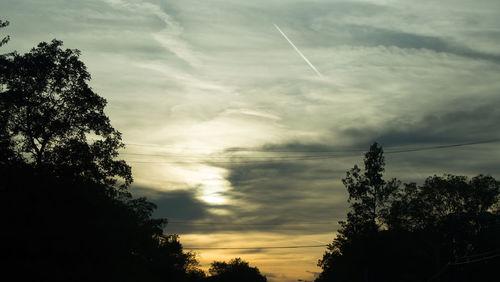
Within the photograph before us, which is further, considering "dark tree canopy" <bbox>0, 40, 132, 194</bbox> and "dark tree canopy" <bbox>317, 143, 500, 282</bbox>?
"dark tree canopy" <bbox>317, 143, 500, 282</bbox>

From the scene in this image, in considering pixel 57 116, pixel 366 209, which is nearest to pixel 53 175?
pixel 57 116

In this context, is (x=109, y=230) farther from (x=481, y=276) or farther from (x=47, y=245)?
(x=481, y=276)

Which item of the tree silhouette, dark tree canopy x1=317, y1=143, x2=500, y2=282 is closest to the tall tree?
dark tree canopy x1=317, y1=143, x2=500, y2=282

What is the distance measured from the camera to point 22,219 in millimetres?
38781

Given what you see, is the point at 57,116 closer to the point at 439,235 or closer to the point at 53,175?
the point at 53,175

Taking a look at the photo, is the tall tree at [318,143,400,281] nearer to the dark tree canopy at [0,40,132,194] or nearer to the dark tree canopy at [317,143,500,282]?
the dark tree canopy at [317,143,500,282]

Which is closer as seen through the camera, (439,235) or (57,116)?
(57,116)

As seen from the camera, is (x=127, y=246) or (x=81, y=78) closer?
(x=81, y=78)

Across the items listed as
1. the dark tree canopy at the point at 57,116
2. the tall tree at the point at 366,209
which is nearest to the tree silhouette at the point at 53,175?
the dark tree canopy at the point at 57,116

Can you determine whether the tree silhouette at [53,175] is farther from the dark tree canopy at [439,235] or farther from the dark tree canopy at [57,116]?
the dark tree canopy at [439,235]

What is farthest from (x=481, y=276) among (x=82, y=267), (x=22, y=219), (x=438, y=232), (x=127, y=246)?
(x=22, y=219)

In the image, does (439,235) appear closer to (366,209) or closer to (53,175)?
(366,209)

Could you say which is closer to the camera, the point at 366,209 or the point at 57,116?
the point at 57,116

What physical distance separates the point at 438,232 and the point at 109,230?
55213 mm
